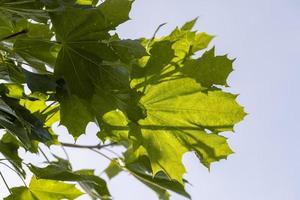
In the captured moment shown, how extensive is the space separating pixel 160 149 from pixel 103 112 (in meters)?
0.22

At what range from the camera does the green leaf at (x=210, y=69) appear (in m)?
1.51

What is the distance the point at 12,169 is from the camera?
5.15 feet

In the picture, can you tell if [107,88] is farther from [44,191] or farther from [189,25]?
[44,191]

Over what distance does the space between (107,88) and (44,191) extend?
495mm

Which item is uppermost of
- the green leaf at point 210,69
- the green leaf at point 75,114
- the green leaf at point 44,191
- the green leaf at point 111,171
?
the green leaf at point 111,171

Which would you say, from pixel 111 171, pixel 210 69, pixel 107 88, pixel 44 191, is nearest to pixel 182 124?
pixel 210 69

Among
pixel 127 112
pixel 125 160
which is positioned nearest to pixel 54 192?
pixel 125 160

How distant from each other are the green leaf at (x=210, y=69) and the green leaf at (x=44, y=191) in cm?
55

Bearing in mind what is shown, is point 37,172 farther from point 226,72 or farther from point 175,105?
point 226,72

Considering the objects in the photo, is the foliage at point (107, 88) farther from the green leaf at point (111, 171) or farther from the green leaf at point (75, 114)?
the green leaf at point (111, 171)

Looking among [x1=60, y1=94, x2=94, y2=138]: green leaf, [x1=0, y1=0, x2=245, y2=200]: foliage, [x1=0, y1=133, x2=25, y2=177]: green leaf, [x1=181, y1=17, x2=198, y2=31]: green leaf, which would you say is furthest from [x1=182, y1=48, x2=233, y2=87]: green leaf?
[x1=0, y1=133, x2=25, y2=177]: green leaf

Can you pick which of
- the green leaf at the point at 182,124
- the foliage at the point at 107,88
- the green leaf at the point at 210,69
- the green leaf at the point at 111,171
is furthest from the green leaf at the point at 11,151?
the green leaf at the point at 111,171

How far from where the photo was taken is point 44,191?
1.72 m

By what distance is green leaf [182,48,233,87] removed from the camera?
4.95 feet
